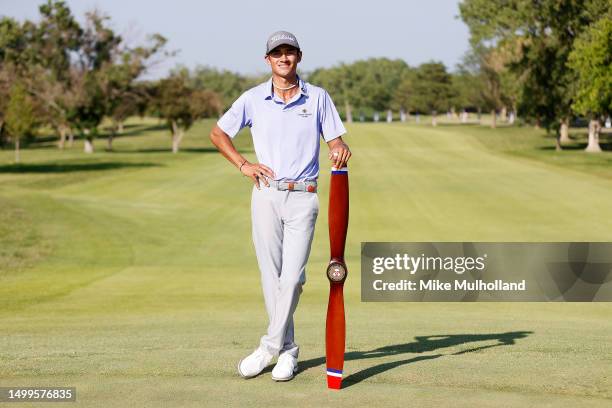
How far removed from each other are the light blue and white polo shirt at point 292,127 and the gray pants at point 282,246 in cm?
20

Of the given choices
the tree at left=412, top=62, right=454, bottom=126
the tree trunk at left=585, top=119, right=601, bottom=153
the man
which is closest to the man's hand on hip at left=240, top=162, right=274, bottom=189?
the man

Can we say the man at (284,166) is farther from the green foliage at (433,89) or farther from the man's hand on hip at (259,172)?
the green foliage at (433,89)

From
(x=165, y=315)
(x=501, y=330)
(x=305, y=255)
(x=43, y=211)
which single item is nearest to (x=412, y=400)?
(x=305, y=255)

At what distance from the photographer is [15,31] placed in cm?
9806

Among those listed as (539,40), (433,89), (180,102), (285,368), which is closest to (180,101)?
(180,102)

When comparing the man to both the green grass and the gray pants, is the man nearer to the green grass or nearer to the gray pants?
the gray pants

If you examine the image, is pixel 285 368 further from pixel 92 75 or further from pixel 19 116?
pixel 92 75

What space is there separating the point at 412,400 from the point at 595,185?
41.6 metres

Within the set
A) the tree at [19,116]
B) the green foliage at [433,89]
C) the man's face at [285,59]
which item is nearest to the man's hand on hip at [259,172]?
the man's face at [285,59]

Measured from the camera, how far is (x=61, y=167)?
2586 inches

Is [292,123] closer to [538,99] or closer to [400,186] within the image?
[400,186]

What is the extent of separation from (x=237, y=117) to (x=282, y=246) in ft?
3.46

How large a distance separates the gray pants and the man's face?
0.88 metres

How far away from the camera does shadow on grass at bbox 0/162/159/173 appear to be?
62.1m
